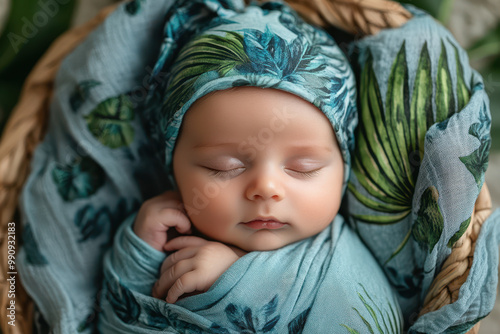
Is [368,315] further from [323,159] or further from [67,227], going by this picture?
[67,227]

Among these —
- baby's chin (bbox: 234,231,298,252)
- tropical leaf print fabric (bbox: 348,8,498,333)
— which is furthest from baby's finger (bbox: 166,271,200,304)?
tropical leaf print fabric (bbox: 348,8,498,333)

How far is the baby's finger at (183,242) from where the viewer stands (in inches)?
32.1

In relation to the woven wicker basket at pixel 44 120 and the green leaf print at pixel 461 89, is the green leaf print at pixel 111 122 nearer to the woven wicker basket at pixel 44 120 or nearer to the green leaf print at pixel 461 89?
the woven wicker basket at pixel 44 120

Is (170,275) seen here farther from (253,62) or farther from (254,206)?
(253,62)

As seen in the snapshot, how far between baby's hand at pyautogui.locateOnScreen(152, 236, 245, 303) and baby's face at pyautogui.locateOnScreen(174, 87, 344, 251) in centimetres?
3

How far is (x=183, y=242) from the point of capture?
2.72 feet

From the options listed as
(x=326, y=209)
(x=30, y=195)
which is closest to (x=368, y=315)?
(x=326, y=209)

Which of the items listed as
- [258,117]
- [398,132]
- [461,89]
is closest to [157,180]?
[258,117]

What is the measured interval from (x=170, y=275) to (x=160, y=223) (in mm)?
104

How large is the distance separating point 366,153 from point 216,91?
30cm

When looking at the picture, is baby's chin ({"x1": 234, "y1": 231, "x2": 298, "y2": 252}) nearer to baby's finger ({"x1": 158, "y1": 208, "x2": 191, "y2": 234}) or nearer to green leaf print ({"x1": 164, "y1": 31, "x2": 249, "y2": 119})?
baby's finger ({"x1": 158, "y1": 208, "x2": 191, "y2": 234})

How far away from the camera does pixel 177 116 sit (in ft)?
2.59

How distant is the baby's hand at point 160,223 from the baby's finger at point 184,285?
116 mm

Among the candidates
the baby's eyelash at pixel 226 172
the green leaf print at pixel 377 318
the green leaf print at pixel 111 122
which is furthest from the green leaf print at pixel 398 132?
the green leaf print at pixel 111 122
